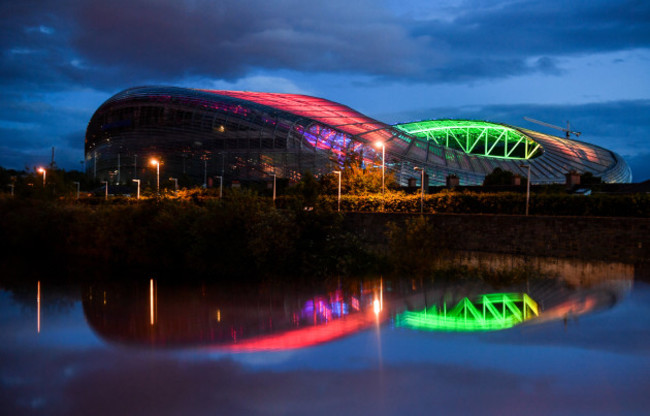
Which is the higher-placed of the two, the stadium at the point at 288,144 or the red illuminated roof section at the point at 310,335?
the stadium at the point at 288,144

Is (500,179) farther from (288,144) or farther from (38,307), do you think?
(38,307)

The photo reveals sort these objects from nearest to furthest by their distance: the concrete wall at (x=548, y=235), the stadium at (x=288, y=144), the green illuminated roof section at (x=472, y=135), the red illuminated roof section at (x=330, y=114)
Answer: the concrete wall at (x=548, y=235), the stadium at (x=288, y=144), the red illuminated roof section at (x=330, y=114), the green illuminated roof section at (x=472, y=135)

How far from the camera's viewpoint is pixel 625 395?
9789mm

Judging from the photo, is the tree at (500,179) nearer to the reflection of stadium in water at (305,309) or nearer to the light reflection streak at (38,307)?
the reflection of stadium in water at (305,309)

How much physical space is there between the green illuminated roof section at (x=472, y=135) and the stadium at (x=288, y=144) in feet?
0.45

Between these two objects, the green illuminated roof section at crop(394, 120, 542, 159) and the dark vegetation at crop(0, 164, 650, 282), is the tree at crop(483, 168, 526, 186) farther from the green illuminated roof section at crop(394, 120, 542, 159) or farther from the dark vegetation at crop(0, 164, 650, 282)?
the green illuminated roof section at crop(394, 120, 542, 159)

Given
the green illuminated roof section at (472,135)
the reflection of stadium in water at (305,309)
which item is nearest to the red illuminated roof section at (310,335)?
the reflection of stadium in water at (305,309)

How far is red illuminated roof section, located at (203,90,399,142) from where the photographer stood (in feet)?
207

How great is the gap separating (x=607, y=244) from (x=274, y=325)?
1106cm

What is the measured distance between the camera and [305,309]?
64.3 ft

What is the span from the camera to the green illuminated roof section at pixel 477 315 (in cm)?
1498

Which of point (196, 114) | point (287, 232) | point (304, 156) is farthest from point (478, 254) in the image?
point (196, 114)

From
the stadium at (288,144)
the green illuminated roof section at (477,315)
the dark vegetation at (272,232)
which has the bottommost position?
the green illuminated roof section at (477,315)

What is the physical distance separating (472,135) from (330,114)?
19.8 meters
